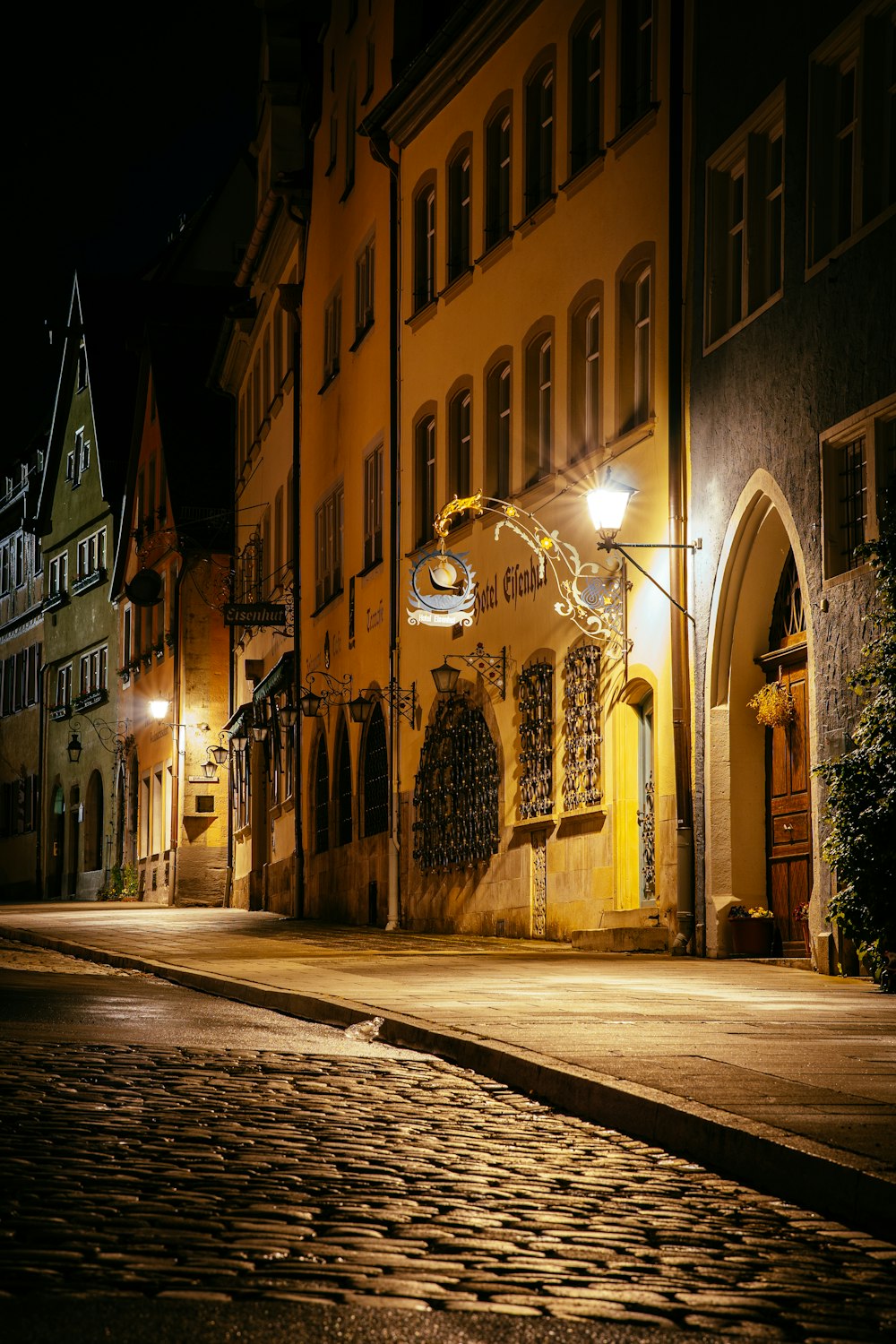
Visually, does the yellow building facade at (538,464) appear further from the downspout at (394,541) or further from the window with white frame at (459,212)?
the downspout at (394,541)

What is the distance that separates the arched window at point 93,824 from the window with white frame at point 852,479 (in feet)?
137

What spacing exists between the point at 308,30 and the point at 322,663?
11878mm

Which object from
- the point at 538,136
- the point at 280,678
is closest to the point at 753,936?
the point at 538,136

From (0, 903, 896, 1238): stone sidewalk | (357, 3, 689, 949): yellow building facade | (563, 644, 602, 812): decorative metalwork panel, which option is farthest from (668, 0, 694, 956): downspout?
(563, 644, 602, 812): decorative metalwork panel

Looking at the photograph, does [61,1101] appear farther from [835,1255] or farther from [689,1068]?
[835,1255]

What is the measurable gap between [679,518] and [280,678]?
58.2ft

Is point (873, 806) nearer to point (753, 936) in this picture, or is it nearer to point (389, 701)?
point (753, 936)

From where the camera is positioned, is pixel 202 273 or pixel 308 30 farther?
pixel 202 273

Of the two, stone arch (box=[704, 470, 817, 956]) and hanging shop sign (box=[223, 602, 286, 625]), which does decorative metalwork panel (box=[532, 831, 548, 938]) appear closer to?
stone arch (box=[704, 470, 817, 956])

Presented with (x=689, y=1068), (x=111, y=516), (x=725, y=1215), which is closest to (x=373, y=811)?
(x=689, y=1068)

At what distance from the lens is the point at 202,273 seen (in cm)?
5653

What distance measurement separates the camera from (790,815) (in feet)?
59.8

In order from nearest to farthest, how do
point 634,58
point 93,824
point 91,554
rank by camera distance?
point 634,58 < point 93,824 < point 91,554

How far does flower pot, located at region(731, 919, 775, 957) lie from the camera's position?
18156 millimetres
